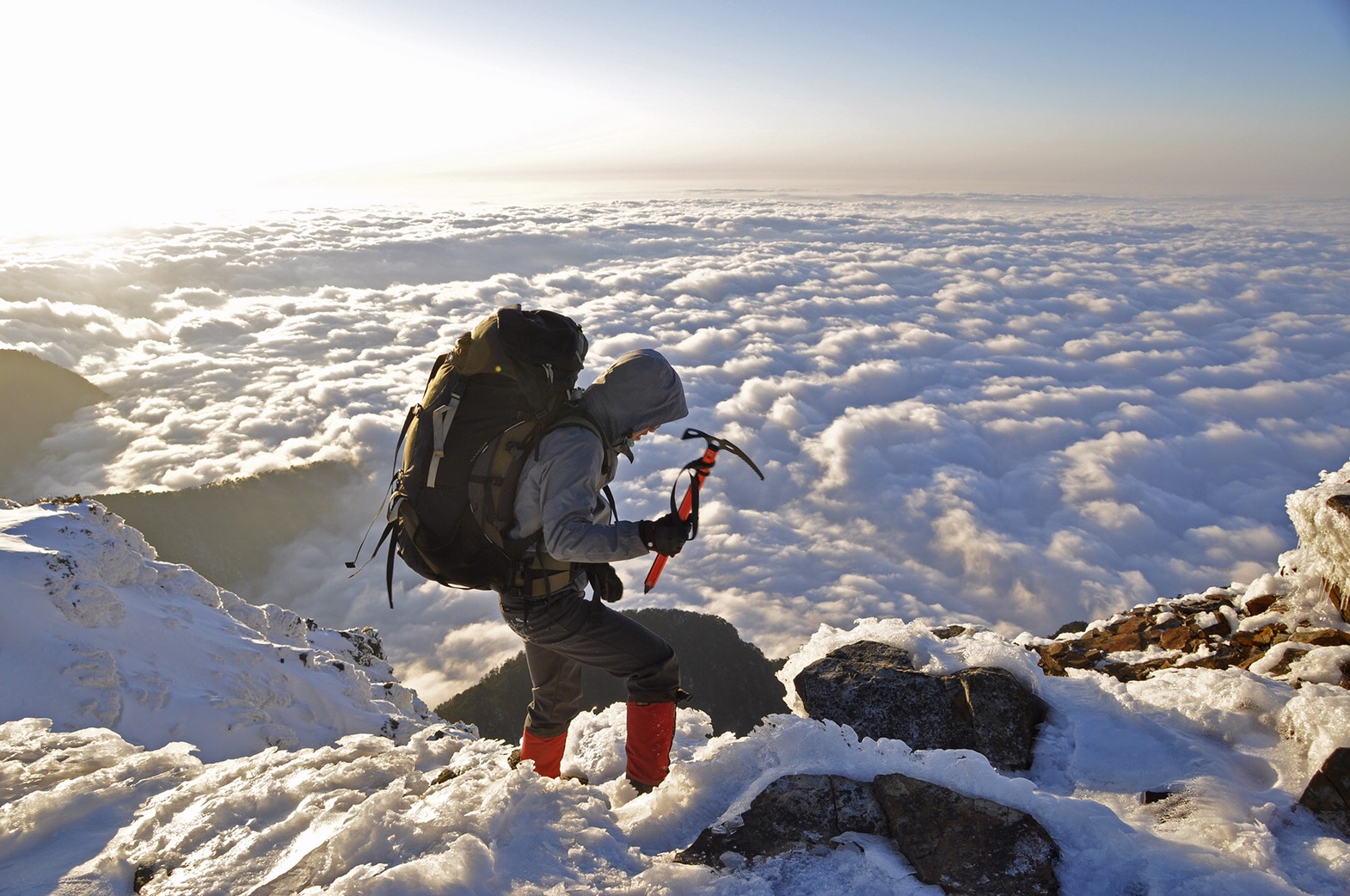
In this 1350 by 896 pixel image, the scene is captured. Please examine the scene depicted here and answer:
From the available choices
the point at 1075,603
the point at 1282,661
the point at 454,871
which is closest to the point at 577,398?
the point at 454,871

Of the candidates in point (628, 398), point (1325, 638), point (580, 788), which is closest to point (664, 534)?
point (628, 398)

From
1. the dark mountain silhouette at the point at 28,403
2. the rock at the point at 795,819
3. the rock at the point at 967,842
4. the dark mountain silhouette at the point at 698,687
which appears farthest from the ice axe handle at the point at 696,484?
the dark mountain silhouette at the point at 28,403

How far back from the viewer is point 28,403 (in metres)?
94.9

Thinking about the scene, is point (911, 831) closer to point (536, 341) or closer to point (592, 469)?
point (592, 469)

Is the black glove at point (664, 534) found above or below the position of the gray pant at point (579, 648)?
above

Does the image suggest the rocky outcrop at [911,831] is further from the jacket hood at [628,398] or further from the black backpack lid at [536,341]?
the black backpack lid at [536,341]

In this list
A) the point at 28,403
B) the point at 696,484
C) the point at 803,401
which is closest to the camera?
the point at 696,484

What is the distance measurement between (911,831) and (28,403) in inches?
5037

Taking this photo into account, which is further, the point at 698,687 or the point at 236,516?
the point at 236,516

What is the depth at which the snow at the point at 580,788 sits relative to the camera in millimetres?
2777

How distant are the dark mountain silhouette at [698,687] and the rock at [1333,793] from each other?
25812 millimetres

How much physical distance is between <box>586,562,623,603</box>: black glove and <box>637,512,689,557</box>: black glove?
676 mm

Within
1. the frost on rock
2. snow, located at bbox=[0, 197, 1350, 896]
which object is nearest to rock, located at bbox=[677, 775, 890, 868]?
snow, located at bbox=[0, 197, 1350, 896]

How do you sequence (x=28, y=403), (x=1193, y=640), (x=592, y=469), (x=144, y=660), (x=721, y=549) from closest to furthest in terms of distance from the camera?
(x=592, y=469), (x=144, y=660), (x=1193, y=640), (x=721, y=549), (x=28, y=403)
